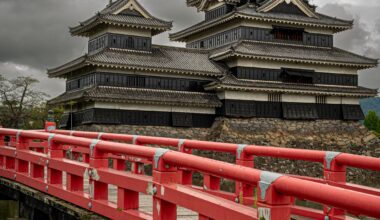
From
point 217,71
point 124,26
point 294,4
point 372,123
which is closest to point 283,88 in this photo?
point 217,71

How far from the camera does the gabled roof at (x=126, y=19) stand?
3547cm

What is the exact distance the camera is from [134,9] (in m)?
37.2

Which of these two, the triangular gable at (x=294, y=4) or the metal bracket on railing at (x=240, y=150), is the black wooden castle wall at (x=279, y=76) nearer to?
the triangular gable at (x=294, y=4)

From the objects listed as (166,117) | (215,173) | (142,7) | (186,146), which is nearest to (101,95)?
(166,117)

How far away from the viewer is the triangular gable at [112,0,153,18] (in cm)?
3655

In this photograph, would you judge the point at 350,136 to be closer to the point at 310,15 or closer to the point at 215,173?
the point at 310,15

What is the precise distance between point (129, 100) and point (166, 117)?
3410 mm

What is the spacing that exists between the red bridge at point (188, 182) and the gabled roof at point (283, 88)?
79.9 ft

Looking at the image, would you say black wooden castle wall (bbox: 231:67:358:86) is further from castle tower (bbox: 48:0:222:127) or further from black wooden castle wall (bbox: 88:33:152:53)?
black wooden castle wall (bbox: 88:33:152:53)

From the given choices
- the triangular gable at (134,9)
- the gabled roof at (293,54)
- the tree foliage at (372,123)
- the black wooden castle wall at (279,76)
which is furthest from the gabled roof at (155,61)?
the tree foliage at (372,123)

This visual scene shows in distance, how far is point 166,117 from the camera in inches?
1405

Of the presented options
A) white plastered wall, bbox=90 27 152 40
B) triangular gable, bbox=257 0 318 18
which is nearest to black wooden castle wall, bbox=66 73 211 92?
white plastered wall, bbox=90 27 152 40

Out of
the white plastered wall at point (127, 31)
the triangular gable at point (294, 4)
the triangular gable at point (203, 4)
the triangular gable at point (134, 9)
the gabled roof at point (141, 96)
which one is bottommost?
the gabled roof at point (141, 96)

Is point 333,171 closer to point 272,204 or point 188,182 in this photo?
point 188,182
